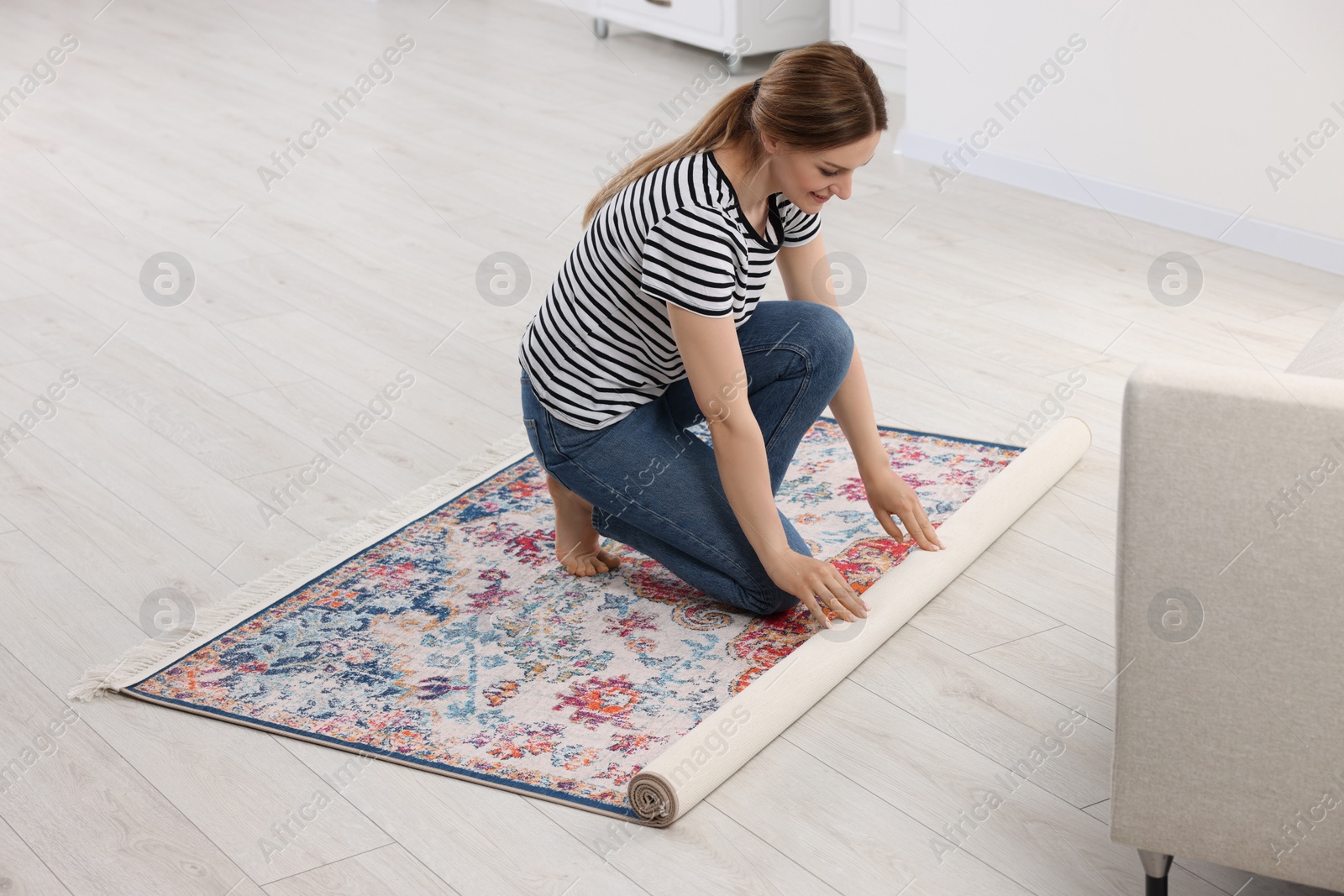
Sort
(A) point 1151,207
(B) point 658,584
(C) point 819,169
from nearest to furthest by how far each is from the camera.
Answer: (C) point 819,169
(B) point 658,584
(A) point 1151,207

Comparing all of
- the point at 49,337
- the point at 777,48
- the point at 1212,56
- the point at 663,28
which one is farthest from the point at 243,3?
the point at 1212,56

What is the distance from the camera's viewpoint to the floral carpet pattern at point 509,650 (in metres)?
1.55

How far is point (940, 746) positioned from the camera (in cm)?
153

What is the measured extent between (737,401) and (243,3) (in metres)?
5.61

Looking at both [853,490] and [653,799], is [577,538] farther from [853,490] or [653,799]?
[653,799]

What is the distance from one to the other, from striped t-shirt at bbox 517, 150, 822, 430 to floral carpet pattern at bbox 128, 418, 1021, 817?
290mm

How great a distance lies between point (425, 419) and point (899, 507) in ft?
3.23

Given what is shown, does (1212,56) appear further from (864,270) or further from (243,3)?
(243,3)

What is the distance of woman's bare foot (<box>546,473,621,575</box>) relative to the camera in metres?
1.87

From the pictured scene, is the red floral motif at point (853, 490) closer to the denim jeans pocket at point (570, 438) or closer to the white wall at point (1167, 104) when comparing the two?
the denim jeans pocket at point (570, 438)

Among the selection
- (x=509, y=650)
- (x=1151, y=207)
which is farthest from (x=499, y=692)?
(x=1151, y=207)

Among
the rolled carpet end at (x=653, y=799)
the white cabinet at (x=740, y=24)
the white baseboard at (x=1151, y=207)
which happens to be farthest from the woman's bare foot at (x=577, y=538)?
the white cabinet at (x=740, y=24)

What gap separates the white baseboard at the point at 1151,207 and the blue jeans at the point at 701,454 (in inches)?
66.0

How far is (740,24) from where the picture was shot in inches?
185
